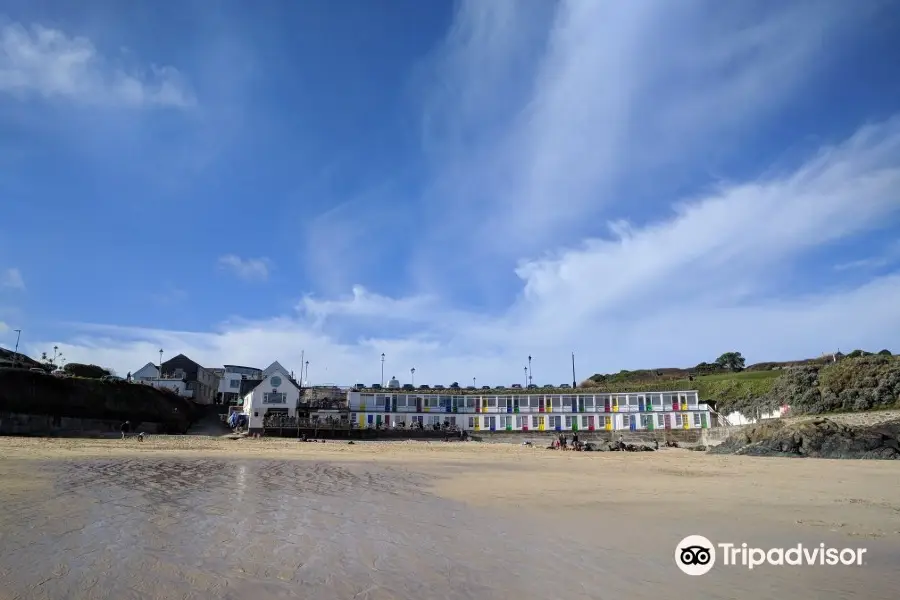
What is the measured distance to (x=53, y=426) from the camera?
4744cm

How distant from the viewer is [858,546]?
8.48 metres

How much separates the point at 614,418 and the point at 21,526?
71941 millimetres

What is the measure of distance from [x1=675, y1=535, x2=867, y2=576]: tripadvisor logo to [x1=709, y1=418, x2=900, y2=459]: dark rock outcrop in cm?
2939

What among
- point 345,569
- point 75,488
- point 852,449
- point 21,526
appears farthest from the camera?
point 852,449

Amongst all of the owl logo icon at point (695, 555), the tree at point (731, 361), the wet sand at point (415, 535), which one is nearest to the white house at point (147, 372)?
the wet sand at point (415, 535)

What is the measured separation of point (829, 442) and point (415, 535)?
34.9 metres

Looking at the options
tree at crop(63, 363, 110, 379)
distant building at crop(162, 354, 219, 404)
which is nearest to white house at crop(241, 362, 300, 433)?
distant building at crop(162, 354, 219, 404)

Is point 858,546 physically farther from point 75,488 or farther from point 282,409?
point 282,409

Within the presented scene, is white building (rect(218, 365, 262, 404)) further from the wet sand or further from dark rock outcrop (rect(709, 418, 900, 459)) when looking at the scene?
dark rock outcrop (rect(709, 418, 900, 459))

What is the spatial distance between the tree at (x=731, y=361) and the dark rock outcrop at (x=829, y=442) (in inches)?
3425

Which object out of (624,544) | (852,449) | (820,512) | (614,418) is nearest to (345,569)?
(624,544)

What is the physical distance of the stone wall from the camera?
142ft

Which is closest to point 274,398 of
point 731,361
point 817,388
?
point 817,388

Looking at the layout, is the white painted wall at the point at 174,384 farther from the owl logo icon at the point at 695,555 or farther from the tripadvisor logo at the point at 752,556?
the tripadvisor logo at the point at 752,556
